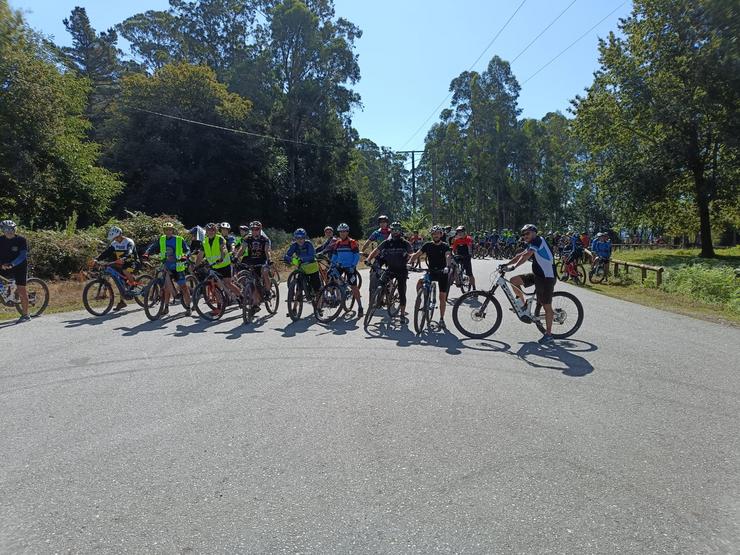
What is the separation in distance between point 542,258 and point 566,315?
3.67ft

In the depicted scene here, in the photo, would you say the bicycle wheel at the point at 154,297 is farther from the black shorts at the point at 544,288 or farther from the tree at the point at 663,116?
the tree at the point at 663,116

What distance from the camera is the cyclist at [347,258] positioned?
11.3 meters

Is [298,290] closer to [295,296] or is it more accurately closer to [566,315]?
[295,296]

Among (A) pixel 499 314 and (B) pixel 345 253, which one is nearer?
(A) pixel 499 314

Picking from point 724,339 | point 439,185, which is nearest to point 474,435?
point 724,339

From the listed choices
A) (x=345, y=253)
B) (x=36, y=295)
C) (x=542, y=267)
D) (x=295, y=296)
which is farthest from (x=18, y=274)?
(x=542, y=267)

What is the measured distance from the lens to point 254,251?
1138 cm

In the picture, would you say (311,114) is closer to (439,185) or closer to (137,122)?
(137,122)

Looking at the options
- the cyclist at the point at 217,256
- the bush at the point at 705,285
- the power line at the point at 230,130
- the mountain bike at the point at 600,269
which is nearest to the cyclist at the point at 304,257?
the cyclist at the point at 217,256

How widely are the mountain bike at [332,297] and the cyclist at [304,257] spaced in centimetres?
24

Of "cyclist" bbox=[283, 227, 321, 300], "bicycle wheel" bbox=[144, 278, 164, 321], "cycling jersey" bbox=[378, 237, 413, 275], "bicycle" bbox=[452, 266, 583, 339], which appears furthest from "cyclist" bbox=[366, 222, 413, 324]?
"bicycle wheel" bbox=[144, 278, 164, 321]

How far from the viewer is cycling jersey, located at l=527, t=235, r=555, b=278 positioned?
8.48m

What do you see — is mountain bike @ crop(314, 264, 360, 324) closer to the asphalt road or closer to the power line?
the asphalt road

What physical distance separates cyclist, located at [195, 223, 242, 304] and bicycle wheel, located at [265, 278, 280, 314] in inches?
43.8
